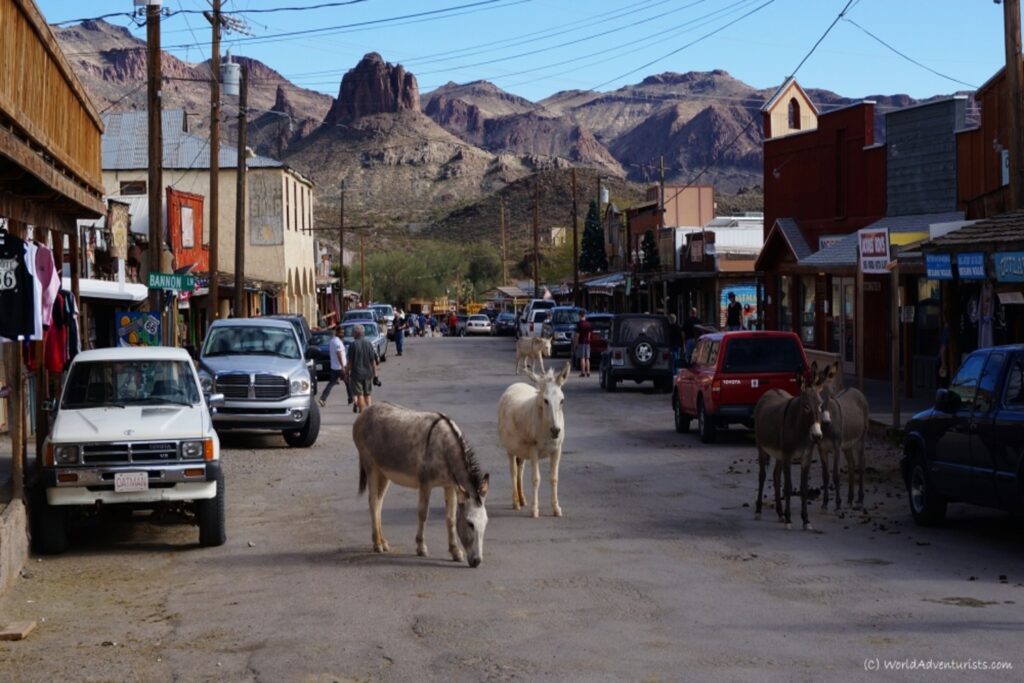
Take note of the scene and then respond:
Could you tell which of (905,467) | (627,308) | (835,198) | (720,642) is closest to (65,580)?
(720,642)

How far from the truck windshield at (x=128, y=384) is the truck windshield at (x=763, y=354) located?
35.1 feet

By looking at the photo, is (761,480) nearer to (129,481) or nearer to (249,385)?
(129,481)

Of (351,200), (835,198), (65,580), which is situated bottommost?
(65,580)

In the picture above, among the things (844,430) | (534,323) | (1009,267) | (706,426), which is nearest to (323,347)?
(534,323)

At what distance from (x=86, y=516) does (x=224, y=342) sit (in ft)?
34.1

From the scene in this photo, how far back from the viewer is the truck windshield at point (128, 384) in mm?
13391

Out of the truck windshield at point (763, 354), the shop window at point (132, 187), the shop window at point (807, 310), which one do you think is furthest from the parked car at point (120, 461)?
the shop window at point (132, 187)

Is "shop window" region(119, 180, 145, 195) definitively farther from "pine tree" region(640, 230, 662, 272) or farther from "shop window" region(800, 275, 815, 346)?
"shop window" region(800, 275, 815, 346)

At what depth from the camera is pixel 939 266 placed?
2023cm

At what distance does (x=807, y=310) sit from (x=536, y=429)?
94.9 ft

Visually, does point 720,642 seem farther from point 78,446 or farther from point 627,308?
point 627,308

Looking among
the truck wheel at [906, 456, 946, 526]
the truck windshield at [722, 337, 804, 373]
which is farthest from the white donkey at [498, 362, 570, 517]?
the truck windshield at [722, 337, 804, 373]

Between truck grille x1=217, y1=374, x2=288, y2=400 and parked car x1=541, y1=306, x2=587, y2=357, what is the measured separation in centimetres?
2952

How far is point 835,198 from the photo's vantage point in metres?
39.2
